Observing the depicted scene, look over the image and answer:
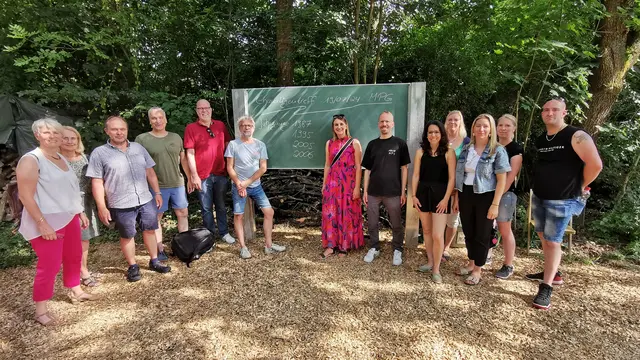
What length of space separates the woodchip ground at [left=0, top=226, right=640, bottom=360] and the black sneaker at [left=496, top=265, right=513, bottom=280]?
0.09 m

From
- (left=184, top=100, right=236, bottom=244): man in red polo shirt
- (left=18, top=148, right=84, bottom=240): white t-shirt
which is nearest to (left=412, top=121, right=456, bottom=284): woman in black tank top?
(left=184, top=100, right=236, bottom=244): man in red polo shirt

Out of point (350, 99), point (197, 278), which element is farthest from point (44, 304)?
point (350, 99)

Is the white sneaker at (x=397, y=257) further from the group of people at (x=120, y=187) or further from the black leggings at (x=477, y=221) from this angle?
the group of people at (x=120, y=187)

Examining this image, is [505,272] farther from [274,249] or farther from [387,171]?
[274,249]

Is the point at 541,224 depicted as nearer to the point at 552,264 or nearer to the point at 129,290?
the point at 552,264

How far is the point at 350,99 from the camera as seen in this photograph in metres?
4.19

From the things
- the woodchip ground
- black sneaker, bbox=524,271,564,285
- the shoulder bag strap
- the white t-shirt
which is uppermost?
the shoulder bag strap

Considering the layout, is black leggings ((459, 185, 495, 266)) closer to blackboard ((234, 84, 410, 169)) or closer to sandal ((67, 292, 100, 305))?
blackboard ((234, 84, 410, 169))

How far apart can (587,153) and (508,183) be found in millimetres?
649

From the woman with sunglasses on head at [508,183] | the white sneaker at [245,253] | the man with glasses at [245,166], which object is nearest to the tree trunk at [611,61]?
the woman with sunglasses on head at [508,183]

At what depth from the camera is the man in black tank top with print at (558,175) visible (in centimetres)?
273

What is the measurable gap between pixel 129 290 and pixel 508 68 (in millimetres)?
5834

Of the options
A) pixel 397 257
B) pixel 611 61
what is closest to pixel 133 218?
pixel 397 257

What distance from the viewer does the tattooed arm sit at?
266 centimetres
